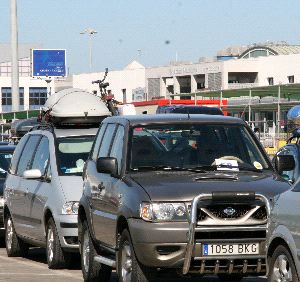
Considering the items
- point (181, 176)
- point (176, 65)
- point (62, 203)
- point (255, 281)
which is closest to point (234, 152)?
point (181, 176)

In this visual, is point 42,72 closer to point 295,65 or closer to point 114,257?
point 295,65

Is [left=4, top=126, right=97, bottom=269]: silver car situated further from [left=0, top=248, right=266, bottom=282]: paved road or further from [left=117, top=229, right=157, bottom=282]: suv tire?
[left=117, top=229, right=157, bottom=282]: suv tire

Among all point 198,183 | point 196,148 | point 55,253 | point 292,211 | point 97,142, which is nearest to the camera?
point 292,211

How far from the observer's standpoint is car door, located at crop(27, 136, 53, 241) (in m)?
15.7

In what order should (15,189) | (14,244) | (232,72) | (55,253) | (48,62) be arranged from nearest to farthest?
(55,253) → (15,189) → (14,244) → (48,62) → (232,72)

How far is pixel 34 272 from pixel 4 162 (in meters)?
5.94

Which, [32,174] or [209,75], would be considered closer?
[32,174]

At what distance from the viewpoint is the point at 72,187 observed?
49.6ft

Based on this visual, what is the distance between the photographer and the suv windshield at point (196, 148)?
11906 millimetres

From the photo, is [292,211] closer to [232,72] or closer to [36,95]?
[232,72]

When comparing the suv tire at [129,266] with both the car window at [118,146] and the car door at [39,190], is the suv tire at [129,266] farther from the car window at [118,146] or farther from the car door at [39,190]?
the car door at [39,190]

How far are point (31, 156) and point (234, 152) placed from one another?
5.23 metres

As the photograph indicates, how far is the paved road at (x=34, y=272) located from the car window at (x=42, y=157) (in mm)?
1261

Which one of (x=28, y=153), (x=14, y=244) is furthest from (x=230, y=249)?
(x=14, y=244)
